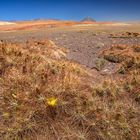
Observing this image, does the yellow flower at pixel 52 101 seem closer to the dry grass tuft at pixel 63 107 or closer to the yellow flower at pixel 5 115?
the dry grass tuft at pixel 63 107

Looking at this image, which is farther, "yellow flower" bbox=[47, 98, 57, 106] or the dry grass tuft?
"yellow flower" bbox=[47, 98, 57, 106]

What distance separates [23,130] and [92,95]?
1.55m

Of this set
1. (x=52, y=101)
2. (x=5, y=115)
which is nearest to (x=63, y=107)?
(x=52, y=101)

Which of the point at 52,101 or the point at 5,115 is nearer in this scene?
the point at 5,115

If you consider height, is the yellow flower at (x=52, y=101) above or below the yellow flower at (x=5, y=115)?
above

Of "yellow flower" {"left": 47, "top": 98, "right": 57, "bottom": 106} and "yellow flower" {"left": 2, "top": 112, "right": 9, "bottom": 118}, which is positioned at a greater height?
"yellow flower" {"left": 47, "top": 98, "right": 57, "bottom": 106}

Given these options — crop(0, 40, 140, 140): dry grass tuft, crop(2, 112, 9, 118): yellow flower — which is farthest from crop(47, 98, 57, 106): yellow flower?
crop(2, 112, 9, 118): yellow flower

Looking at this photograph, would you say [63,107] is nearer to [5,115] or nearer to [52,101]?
[52,101]

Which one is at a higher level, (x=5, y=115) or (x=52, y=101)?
(x=52, y=101)

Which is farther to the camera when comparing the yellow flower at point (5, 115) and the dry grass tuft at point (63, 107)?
the yellow flower at point (5, 115)

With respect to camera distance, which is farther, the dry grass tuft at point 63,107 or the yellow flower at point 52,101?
the yellow flower at point 52,101

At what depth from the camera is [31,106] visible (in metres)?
5.51

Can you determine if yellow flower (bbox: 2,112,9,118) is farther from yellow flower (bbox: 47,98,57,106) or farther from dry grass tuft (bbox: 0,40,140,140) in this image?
yellow flower (bbox: 47,98,57,106)

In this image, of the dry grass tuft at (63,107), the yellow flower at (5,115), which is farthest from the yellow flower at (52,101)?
the yellow flower at (5,115)
